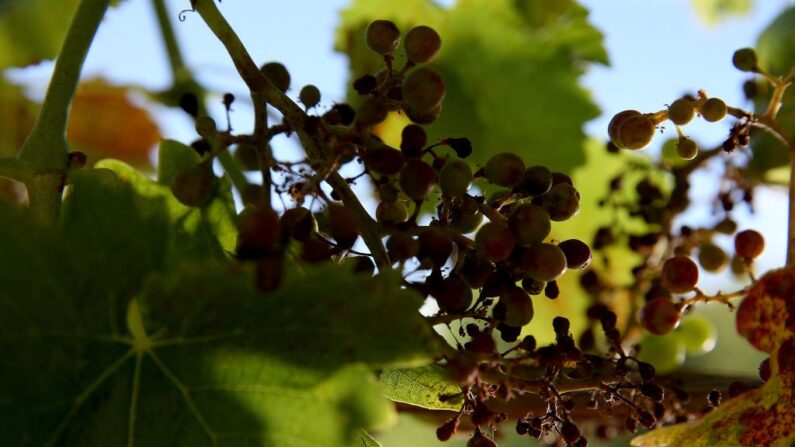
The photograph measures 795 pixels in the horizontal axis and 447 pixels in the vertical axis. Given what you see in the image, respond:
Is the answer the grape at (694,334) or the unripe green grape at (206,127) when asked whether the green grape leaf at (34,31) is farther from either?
the grape at (694,334)

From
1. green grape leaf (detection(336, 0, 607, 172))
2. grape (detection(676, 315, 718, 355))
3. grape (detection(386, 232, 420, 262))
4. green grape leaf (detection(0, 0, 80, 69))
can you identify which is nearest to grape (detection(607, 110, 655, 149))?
grape (detection(386, 232, 420, 262))

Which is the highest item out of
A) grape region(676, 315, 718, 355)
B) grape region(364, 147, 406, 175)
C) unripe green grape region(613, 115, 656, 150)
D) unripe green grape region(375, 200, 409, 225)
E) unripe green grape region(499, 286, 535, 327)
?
grape region(676, 315, 718, 355)

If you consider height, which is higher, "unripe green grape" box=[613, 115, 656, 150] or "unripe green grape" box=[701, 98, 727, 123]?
"unripe green grape" box=[701, 98, 727, 123]

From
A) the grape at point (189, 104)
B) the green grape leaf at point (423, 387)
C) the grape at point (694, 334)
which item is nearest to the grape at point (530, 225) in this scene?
the green grape leaf at point (423, 387)

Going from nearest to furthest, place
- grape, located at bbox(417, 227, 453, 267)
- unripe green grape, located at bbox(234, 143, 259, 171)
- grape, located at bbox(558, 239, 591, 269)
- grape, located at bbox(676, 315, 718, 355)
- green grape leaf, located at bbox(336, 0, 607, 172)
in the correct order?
grape, located at bbox(417, 227, 453, 267) < grape, located at bbox(558, 239, 591, 269) < unripe green grape, located at bbox(234, 143, 259, 171) < grape, located at bbox(676, 315, 718, 355) < green grape leaf, located at bbox(336, 0, 607, 172)

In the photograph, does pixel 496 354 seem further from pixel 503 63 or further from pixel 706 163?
pixel 503 63

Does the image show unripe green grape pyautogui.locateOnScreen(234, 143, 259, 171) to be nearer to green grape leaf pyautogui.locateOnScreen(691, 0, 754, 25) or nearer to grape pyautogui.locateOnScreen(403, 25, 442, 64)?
grape pyautogui.locateOnScreen(403, 25, 442, 64)

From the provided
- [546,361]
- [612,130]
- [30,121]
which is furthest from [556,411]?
[30,121]

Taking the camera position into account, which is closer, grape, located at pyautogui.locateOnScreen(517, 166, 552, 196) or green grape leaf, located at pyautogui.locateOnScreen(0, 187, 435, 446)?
green grape leaf, located at pyautogui.locateOnScreen(0, 187, 435, 446)

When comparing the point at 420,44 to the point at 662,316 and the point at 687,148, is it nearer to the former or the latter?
the point at 687,148
